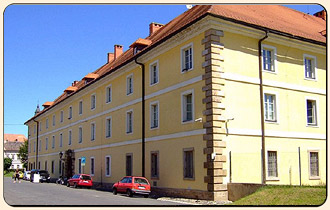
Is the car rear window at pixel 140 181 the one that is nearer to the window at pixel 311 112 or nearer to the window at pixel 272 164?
the window at pixel 272 164

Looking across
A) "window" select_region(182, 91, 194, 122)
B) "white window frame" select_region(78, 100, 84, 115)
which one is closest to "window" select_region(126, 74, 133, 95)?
Answer: "window" select_region(182, 91, 194, 122)

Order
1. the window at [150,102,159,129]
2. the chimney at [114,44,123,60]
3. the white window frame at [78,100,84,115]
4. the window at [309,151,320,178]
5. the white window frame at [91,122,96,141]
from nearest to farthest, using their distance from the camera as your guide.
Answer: the window at [309,151,320,178], the window at [150,102,159,129], the white window frame at [91,122,96,141], the white window frame at [78,100,84,115], the chimney at [114,44,123,60]

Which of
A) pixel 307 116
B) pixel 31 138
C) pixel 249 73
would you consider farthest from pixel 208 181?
pixel 31 138

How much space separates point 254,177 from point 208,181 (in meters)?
2.80

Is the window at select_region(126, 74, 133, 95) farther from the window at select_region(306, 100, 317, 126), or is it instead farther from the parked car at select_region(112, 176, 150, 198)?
the window at select_region(306, 100, 317, 126)

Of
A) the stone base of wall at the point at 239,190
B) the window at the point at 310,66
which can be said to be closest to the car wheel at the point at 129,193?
the stone base of wall at the point at 239,190

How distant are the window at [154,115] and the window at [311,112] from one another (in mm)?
9411

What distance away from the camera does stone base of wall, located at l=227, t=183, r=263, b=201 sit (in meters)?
18.8

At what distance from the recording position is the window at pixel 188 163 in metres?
22.3

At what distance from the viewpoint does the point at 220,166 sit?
20.6 m

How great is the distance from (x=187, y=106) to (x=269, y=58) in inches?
219

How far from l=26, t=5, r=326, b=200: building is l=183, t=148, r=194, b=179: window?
56mm

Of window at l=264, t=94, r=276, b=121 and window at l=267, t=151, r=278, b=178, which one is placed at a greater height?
window at l=264, t=94, r=276, b=121

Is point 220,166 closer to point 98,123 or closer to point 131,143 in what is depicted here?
point 131,143
